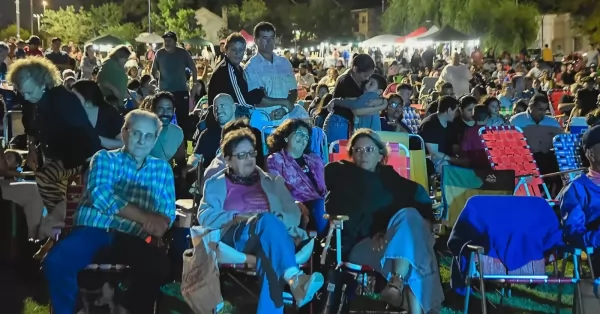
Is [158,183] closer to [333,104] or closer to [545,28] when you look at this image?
[333,104]

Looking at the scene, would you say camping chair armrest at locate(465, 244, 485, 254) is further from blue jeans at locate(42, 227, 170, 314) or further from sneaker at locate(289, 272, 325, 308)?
blue jeans at locate(42, 227, 170, 314)

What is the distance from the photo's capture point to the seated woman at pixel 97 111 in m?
6.94

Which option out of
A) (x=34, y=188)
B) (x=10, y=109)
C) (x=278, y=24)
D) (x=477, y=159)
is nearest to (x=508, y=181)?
(x=477, y=159)

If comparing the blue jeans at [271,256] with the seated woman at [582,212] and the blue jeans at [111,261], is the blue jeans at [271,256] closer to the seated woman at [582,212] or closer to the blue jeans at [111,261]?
the blue jeans at [111,261]

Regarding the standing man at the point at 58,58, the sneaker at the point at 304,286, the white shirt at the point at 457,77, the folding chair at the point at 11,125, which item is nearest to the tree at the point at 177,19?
the standing man at the point at 58,58

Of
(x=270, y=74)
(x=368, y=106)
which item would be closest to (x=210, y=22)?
(x=368, y=106)

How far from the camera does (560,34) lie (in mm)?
54688

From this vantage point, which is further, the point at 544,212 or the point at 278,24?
the point at 278,24

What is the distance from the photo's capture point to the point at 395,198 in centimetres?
557

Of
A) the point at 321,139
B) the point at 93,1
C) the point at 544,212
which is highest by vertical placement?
the point at 93,1

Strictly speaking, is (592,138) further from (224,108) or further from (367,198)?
(224,108)

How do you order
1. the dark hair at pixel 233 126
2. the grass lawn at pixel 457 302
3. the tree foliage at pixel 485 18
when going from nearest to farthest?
the grass lawn at pixel 457 302, the dark hair at pixel 233 126, the tree foliage at pixel 485 18

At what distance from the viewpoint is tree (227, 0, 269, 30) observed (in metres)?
63.2

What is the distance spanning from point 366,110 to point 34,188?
328cm
